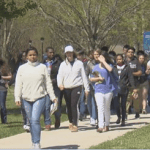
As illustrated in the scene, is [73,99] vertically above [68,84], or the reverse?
[68,84]

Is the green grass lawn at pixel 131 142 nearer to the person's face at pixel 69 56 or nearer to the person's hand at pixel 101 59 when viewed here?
the person's hand at pixel 101 59

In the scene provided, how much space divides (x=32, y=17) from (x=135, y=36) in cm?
1160

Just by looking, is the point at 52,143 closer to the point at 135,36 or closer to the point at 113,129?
the point at 113,129

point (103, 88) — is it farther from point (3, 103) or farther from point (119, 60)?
point (3, 103)

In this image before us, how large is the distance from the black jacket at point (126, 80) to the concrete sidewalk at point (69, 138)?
2.88 feet

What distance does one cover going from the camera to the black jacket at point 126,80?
47.9 feet

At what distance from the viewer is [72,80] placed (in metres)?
12.8

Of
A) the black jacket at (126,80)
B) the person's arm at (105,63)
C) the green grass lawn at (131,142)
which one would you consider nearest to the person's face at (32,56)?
the green grass lawn at (131,142)

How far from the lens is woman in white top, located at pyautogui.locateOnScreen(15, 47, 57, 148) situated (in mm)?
9922

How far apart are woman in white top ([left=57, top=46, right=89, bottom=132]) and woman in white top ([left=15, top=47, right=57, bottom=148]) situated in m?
2.60

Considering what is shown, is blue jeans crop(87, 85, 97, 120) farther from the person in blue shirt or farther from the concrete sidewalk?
the person in blue shirt

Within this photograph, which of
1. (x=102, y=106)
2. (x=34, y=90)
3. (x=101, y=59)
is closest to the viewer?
(x=34, y=90)

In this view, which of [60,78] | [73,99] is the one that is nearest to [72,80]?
[60,78]

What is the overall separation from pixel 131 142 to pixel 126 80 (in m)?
4.26
